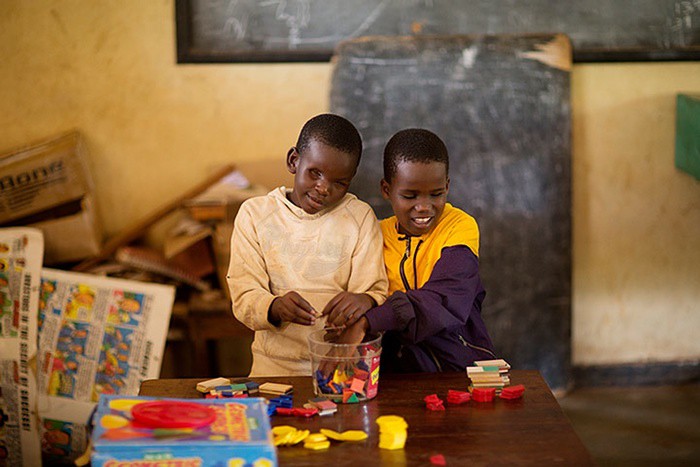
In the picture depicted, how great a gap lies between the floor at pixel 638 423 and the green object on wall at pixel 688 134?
91 cm

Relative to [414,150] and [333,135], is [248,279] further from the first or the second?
[414,150]

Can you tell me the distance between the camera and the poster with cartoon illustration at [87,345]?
322cm

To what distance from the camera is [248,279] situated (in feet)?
7.15

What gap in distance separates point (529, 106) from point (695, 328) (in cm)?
123

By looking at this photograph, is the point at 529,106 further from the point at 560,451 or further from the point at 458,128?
the point at 560,451

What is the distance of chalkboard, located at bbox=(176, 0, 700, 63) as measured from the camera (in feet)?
11.7

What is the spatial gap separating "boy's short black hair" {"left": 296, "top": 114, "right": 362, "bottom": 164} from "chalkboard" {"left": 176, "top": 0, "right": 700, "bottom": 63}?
144cm

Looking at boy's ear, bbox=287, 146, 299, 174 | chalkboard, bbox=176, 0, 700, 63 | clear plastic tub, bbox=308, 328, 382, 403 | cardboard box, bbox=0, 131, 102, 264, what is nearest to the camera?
clear plastic tub, bbox=308, 328, 382, 403

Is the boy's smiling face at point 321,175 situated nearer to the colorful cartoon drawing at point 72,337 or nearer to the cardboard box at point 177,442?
the cardboard box at point 177,442

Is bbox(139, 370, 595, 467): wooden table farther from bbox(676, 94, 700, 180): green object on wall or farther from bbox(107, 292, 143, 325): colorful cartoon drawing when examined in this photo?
bbox(676, 94, 700, 180): green object on wall

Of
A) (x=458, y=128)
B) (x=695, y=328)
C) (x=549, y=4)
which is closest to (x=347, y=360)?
(x=458, y=128)

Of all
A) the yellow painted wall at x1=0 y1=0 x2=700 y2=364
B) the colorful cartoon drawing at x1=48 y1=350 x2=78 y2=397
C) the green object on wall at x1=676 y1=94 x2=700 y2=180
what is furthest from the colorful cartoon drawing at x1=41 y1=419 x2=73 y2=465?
the green object on wall at x1=676 y1=94 x2=700 y2=180

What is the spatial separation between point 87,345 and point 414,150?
159cm

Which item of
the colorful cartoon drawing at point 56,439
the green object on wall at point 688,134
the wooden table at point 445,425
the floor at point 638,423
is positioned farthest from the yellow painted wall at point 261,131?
the wooden table at point 445,425
